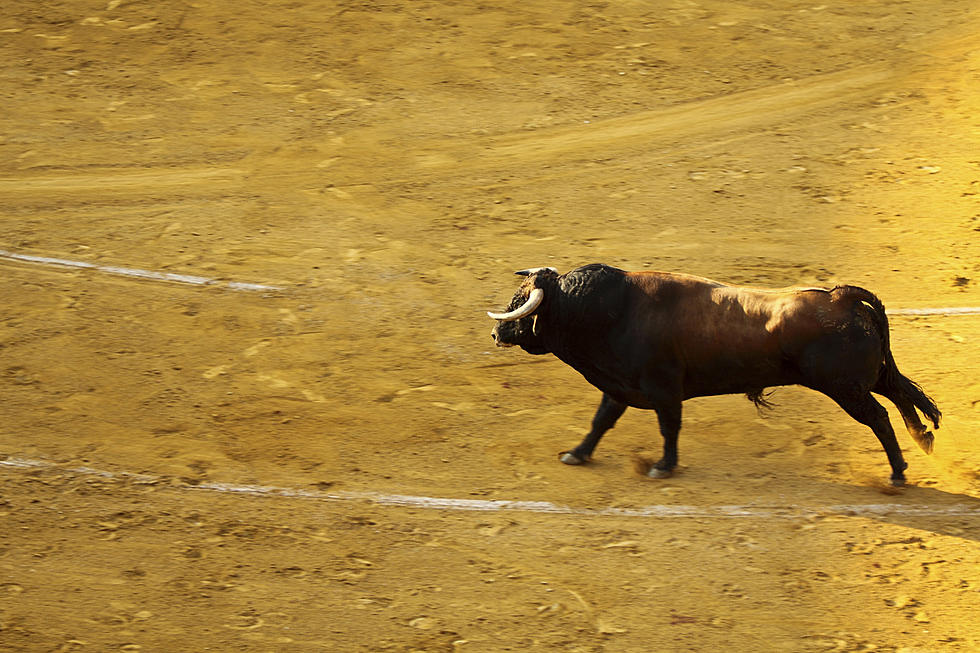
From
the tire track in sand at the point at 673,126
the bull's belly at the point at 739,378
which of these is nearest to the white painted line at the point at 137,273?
the tire track in sand at the point at 673,126

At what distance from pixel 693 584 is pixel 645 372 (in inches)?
70.9

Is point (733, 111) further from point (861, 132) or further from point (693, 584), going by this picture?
point (693, 584)

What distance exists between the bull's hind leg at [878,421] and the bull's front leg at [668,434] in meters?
1.23

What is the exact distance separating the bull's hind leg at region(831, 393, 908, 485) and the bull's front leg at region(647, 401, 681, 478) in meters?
1.23

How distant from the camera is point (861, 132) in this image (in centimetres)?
1750

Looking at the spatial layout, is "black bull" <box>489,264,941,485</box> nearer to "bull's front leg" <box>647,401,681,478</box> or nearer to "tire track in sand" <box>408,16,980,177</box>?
"bull's front leg" <box>647,401,681,478</box>

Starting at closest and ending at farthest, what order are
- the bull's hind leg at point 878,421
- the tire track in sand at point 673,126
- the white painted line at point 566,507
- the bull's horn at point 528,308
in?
the bull's hind leg at point 878,421
the white painted line at point 566,507
the bull's horn at point 528,308
the tire track in sand at point 673,126

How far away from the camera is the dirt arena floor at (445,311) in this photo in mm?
8578

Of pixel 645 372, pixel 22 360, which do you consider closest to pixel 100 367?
pixel 22 360

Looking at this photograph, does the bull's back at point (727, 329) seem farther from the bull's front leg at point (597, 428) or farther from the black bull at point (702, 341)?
the bull's front leg at point (597, 428)

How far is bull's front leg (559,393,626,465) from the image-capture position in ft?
33.2

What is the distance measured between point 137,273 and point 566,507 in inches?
264

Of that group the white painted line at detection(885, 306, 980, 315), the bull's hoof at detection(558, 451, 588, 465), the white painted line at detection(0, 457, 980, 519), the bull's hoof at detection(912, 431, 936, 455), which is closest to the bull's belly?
the white painted line at detection(0, 457, 980, 519)

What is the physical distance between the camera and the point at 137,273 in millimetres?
14062
